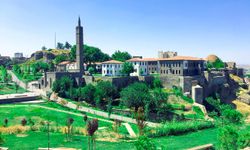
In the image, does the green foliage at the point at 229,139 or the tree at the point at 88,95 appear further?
the tree at the point at 88,95

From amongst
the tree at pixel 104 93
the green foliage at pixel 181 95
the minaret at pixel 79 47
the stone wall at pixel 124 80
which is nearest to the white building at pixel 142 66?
the stone wall at pixel 124 80

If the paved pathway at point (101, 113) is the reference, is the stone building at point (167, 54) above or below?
above

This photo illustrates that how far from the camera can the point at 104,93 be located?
50.6 metres

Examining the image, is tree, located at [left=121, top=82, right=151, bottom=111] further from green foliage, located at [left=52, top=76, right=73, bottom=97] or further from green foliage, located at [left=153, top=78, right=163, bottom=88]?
green foliage, located at [left=52, top=76, right=73, bottom=97]

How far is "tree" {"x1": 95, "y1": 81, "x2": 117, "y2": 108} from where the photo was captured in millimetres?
49403

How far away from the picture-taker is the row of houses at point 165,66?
193ft

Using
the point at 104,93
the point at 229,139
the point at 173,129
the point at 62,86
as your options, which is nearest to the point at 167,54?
the point at 104,93

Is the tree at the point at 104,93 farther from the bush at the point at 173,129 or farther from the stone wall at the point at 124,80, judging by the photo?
the bush at the point at 173,129

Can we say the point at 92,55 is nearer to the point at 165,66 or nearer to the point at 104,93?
the point at 165,66

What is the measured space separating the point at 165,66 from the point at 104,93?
57.6ft

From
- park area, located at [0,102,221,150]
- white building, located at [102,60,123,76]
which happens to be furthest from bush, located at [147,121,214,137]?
white building, located at [102,60,123,76]

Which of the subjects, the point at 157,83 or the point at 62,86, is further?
the point at 157,83

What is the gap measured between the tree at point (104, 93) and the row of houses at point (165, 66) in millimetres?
10333

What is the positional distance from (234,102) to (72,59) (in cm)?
4666
